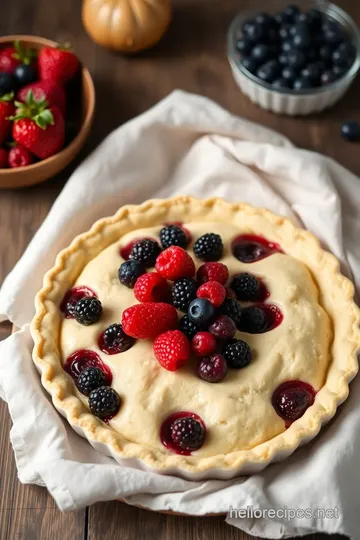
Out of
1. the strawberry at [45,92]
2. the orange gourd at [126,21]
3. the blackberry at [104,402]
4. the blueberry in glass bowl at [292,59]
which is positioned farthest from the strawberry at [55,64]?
the blackberry at [104,402]

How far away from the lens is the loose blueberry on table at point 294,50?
324 cm

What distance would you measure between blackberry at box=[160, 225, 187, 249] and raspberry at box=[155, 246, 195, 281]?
0.11 m

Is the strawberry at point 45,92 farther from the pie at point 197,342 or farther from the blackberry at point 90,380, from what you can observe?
the blackberry at point 90,380

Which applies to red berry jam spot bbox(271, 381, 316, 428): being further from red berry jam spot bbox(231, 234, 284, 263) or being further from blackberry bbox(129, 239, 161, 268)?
blackberry bbox(129, 239, 161, 268)

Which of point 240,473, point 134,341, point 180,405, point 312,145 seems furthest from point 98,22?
point 240,473

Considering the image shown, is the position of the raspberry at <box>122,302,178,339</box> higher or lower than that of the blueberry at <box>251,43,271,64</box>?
lower

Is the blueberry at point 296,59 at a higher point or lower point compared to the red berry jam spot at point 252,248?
higher

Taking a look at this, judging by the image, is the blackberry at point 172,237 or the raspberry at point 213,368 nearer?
the raspberry at point 213,368

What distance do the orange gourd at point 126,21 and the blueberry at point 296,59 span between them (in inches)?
24.2

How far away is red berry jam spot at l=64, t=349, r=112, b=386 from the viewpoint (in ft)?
7.82

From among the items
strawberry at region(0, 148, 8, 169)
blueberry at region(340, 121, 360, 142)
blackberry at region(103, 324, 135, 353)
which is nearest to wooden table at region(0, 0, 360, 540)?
blueberry at region(340, 121, 360, 142)

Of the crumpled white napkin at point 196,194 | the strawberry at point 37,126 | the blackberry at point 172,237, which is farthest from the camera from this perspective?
the strawberry at point 37,126

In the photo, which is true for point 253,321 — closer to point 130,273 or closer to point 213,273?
point 213,273

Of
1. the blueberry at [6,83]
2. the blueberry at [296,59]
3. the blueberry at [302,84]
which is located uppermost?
the blueberry at [296,59]
